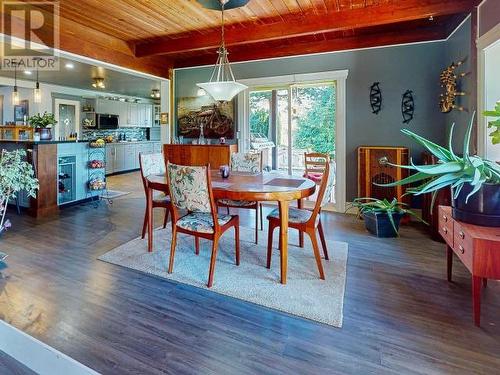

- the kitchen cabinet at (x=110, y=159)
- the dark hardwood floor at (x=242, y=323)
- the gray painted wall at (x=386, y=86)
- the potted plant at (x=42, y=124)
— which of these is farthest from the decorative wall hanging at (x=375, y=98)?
the kitchen cabinet at (x=110, y=159)

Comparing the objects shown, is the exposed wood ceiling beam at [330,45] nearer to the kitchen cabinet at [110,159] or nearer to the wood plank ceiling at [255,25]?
the wood plank ceiling at [255,25]

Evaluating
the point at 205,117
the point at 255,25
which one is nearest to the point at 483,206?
the point at 255,25

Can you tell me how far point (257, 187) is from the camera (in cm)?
264

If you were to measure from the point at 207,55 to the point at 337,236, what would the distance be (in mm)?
4006

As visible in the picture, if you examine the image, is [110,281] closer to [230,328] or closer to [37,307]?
[37,307]

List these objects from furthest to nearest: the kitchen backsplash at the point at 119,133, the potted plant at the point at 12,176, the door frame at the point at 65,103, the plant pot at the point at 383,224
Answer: the kitchen backsplash at the point at 119,133, the door frame at the point at 65,103, the plant pot at the point at 383,224, the potted plant at the point at 12,176

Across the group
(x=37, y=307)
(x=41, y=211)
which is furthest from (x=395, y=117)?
(x=41, y=211)

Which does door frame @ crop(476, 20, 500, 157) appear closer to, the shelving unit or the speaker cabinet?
the speaker cabinet

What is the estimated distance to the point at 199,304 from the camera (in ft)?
7.18

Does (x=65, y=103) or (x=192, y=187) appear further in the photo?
(x=65, y=103)

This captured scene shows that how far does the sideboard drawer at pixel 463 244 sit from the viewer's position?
1850mm

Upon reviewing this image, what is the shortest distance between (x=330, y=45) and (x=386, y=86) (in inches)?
42.4

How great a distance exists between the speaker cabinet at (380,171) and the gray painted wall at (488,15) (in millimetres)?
1599

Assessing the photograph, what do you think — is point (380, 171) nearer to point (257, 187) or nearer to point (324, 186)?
point (324, 186)
